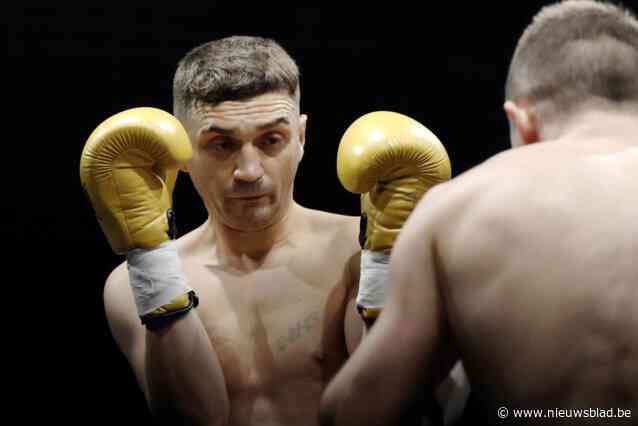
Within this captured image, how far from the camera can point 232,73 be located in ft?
6.40

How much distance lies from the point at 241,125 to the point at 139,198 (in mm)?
291

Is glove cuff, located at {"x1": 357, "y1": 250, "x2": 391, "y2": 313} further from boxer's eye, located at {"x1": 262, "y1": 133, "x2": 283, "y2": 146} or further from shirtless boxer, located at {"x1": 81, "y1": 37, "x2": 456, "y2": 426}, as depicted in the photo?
boxer's eye, located at {"x1": 262, "y1": 133, "x2": 283, "y2": 146}

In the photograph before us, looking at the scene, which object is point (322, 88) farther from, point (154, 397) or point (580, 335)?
point (580, 335)

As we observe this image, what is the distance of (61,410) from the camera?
275cm

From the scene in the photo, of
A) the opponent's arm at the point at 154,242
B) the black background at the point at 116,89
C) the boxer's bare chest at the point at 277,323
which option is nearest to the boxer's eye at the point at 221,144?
the opponent's arm at the point at 154,242

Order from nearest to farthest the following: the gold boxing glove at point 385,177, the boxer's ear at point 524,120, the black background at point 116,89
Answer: the boxer's ear at point 524,120 → the gold boxing glove at point 385,177 → the black background at point 116,89

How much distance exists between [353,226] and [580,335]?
0.86m

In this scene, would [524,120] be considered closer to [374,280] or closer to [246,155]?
[374,280]

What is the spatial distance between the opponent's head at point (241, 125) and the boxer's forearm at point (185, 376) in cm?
31

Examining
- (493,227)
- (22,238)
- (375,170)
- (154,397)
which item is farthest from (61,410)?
(493,227)

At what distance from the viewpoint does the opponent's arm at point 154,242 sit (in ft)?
5.88

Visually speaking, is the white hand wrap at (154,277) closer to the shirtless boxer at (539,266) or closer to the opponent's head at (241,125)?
the opponent's head at (241,125)

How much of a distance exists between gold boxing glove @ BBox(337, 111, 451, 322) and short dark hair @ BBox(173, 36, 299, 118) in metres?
0.32

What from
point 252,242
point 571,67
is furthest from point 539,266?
point 252,242
